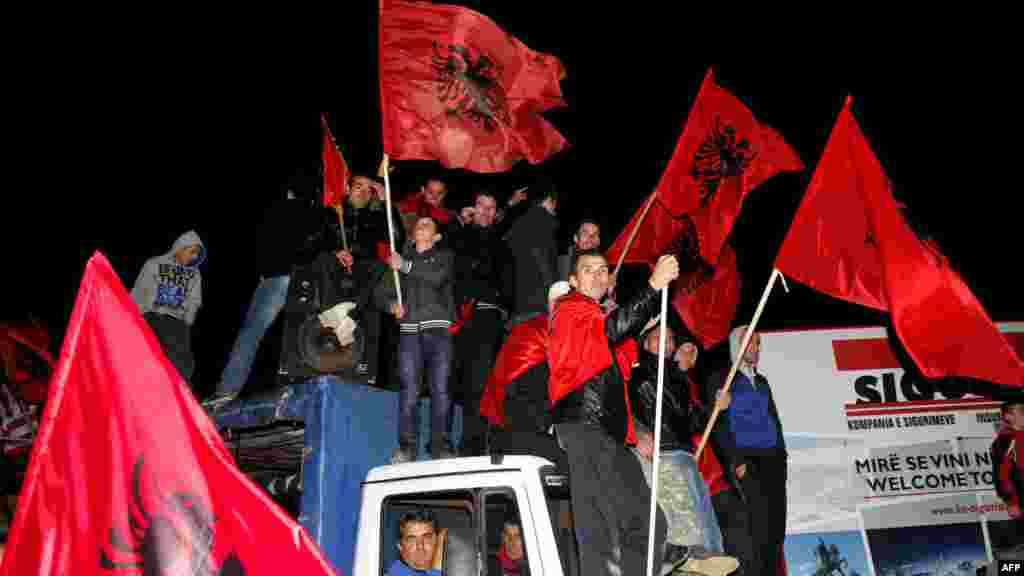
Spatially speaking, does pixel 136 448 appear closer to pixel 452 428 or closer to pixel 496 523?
pixel 496 523

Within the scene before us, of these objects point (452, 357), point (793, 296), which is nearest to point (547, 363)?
point (452, 357)

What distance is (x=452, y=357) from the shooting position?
6.92 m

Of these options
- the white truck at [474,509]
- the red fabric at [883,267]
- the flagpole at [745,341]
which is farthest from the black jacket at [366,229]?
the red fabric at [883,267]

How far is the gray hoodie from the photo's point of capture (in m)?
7.37

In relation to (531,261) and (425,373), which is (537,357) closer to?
(425,373)

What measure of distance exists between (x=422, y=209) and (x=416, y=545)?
14.9 ft

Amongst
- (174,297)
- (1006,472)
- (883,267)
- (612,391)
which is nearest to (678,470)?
(612,391)

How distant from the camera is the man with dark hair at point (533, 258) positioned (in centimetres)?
759

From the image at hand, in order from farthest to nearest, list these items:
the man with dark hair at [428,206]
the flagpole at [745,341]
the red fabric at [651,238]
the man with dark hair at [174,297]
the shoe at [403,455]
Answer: the red fabric at [651,238] → the man with dark hair at [428,206] → the man with dark hair at [174,297] → the flagpole at [745,341] → the shoe at [403,455]

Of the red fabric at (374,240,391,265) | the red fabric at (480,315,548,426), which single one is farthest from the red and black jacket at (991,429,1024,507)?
the red fabric at (374,240,391,265)

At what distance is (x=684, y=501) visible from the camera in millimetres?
6289

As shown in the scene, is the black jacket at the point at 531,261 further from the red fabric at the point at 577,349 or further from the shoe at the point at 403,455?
the red fabric at the point at 577,349

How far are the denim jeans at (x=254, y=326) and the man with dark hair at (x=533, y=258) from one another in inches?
73.3

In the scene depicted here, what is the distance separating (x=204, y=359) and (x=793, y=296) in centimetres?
1040
